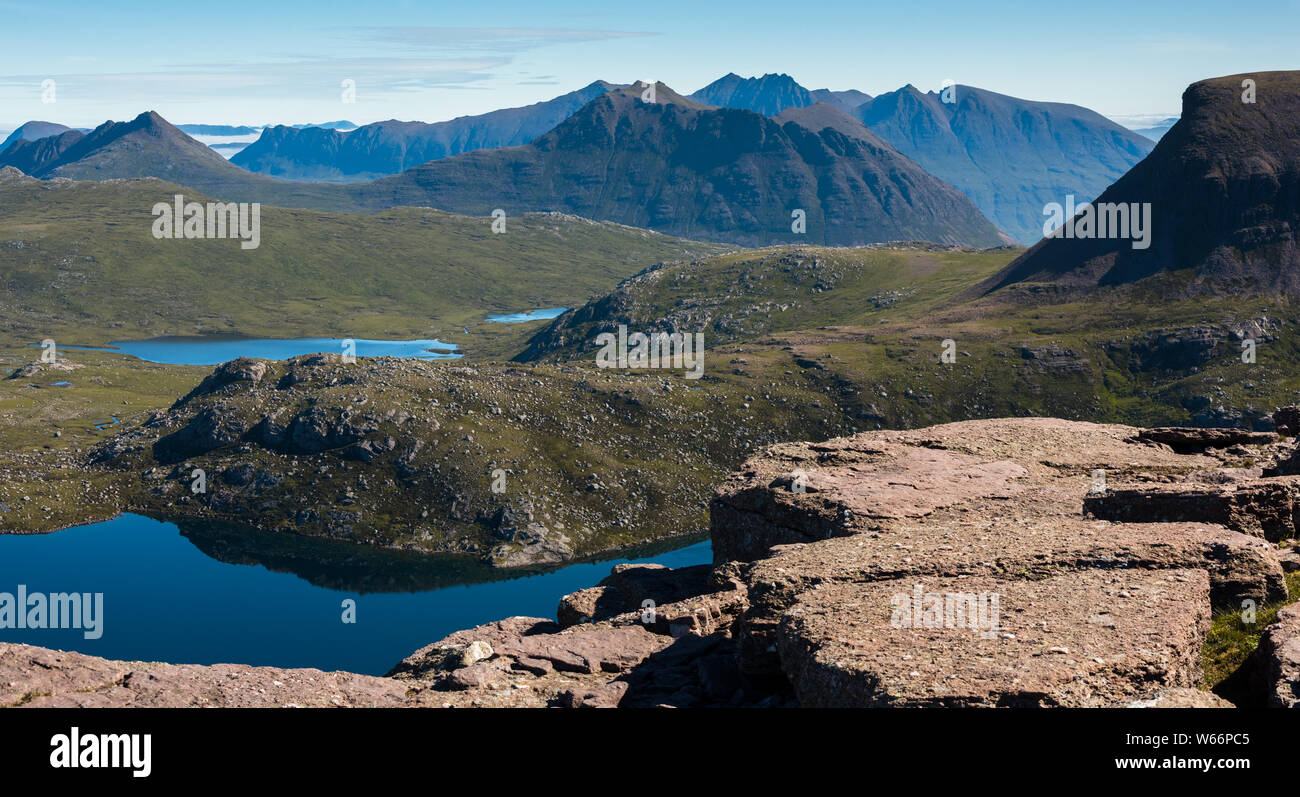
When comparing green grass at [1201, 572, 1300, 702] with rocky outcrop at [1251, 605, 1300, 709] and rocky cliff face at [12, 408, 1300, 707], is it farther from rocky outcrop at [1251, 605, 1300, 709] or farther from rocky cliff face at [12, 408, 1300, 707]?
rocky outcrop at [1251, 605, 1300, 709]

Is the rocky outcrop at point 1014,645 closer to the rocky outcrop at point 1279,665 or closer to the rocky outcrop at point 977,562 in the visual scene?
the rocky outcrop at point 977,562

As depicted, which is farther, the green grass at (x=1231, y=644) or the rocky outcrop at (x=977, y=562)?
the green grass at (x=1231, y=644)

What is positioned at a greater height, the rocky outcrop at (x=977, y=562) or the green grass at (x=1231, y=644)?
the rocky outcrop at (x=977, y=562)

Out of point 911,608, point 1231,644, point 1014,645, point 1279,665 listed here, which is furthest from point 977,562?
point 1279,665

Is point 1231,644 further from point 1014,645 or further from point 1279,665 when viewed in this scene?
point 1014,645

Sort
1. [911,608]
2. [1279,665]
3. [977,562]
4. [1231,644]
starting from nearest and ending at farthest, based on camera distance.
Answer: [1279,665], [1231,644], [911,608], [977,562]

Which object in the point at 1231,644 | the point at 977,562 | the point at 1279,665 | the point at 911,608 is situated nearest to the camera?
the point at 1279,665

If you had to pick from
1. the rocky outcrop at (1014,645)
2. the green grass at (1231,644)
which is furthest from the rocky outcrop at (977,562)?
the green grass at (1231,644)
